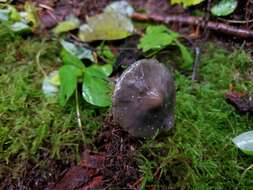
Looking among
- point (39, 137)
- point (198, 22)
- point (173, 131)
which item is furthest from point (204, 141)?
point (198, 22)

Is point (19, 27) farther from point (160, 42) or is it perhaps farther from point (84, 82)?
point (160, 42)

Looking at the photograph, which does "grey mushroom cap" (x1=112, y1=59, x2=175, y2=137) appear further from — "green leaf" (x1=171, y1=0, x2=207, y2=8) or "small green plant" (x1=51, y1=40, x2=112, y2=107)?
"green leaf" (x1=171, y1=0, x2=207, y2=8)

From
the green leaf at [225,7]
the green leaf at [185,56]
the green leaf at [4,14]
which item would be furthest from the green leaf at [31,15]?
the green leaf at [225,7]

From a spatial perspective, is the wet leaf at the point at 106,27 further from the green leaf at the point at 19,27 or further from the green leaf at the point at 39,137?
the green leaf at the point at 39,137

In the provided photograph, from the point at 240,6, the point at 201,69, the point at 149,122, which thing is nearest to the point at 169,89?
the point at 149,122

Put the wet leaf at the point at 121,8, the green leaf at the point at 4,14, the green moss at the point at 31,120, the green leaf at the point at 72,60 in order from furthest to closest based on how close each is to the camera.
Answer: the wet leaf at the point at 121,8 → the green leaf at the point at 4,14 → the green leaf at the point at 72,60 → the green moss at the point at 31,120

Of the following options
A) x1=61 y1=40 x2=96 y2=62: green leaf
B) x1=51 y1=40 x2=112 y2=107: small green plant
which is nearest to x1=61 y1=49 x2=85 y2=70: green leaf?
x1=51 y1=40 x2=112 y2=107: small green plant

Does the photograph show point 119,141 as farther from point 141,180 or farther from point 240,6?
point 240,6
